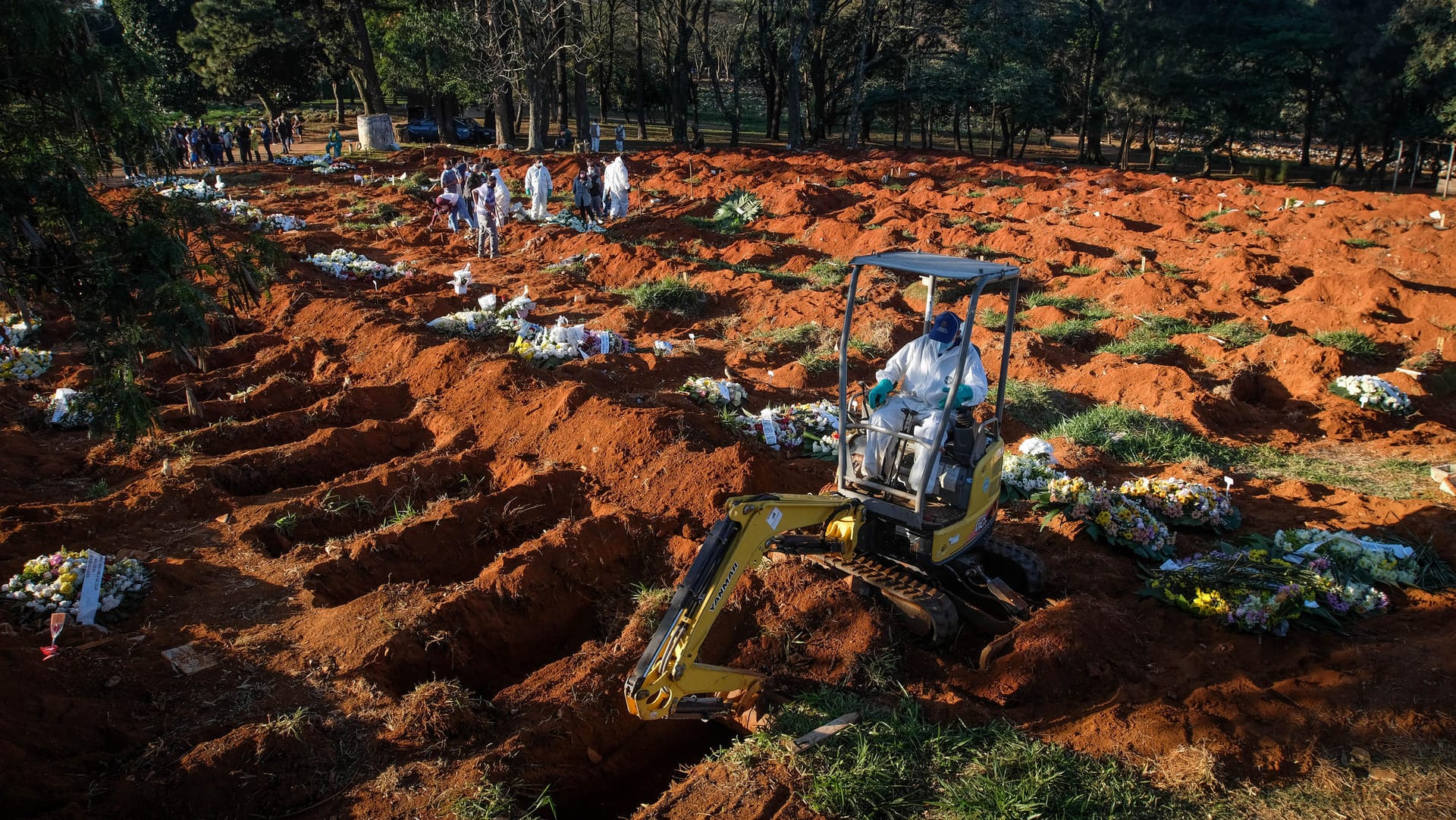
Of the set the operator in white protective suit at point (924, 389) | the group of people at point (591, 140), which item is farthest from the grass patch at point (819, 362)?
the group of people at point (591, 140)

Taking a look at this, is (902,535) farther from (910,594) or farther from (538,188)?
(538,188)

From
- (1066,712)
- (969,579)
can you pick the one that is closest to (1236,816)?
(1066,712)

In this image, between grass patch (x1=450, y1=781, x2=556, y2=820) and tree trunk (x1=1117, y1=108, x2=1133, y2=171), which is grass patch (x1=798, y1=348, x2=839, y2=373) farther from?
tree trunk (x1=1117, y1=108, x2=1133, y2=171)

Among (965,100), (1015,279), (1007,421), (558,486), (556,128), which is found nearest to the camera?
(1015,279)

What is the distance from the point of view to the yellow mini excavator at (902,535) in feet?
14.5

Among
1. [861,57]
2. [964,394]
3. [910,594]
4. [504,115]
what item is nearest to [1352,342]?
[964,394]

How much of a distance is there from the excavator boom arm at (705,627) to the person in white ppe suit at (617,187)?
652 inches

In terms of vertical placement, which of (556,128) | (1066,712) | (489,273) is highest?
(556,128)

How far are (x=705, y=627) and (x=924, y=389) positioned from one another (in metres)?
2.43

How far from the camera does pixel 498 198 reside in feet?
57.0

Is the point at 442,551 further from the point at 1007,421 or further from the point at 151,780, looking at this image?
the point at 1007,421

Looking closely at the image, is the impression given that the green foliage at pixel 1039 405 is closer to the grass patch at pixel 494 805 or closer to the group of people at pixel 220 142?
the grass patch at pixel 494 805

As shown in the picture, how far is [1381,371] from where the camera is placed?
38.6 ft

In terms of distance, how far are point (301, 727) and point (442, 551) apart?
7.71 feet
